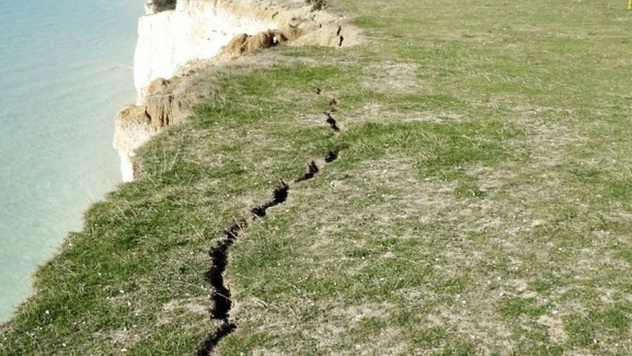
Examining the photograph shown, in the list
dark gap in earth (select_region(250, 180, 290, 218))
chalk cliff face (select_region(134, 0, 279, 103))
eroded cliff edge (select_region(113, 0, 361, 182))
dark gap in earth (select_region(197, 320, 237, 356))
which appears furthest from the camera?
chalk cliff face (select_region(134, 0, 279, 103))

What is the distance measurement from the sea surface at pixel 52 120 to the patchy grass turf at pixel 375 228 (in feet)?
8.97

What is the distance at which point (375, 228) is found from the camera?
10125 millimetres

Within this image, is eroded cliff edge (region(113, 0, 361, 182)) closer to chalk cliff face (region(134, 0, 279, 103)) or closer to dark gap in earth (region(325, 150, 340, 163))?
chalk cliff face (region(134, 0, 279, 103))

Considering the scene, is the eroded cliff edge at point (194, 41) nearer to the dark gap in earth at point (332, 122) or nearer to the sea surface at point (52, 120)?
the dark gap in earth at point (332, 122)

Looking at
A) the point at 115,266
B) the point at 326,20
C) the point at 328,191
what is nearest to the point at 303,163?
the point at 328,191

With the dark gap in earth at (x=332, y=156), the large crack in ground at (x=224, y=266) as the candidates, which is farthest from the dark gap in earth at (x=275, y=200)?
the dark gap in earth at (x=332, y=156)

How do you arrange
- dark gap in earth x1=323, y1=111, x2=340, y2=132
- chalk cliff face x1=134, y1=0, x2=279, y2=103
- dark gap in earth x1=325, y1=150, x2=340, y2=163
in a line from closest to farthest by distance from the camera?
dark gap in earth x1=325, y1=150, x2=340, y2=163, dark gap in earth x1=323, y1=111, x2=340, y2=132, chalk cliff face x1=134, y1=0, x2=279, y2=103

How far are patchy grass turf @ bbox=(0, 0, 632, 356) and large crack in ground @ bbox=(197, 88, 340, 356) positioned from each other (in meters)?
0.12

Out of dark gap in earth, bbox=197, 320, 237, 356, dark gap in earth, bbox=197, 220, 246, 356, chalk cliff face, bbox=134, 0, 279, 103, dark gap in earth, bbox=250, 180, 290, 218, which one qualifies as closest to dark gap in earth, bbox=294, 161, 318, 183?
dark gap in earth, bbox=250, 180, 290, 218

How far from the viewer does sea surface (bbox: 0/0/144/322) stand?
21.6 m

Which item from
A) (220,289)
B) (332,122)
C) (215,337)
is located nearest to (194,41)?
(332,122)

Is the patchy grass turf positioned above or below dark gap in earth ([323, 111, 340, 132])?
below

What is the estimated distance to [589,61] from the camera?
18.6m

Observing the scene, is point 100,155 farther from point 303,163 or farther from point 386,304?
point 386,304
